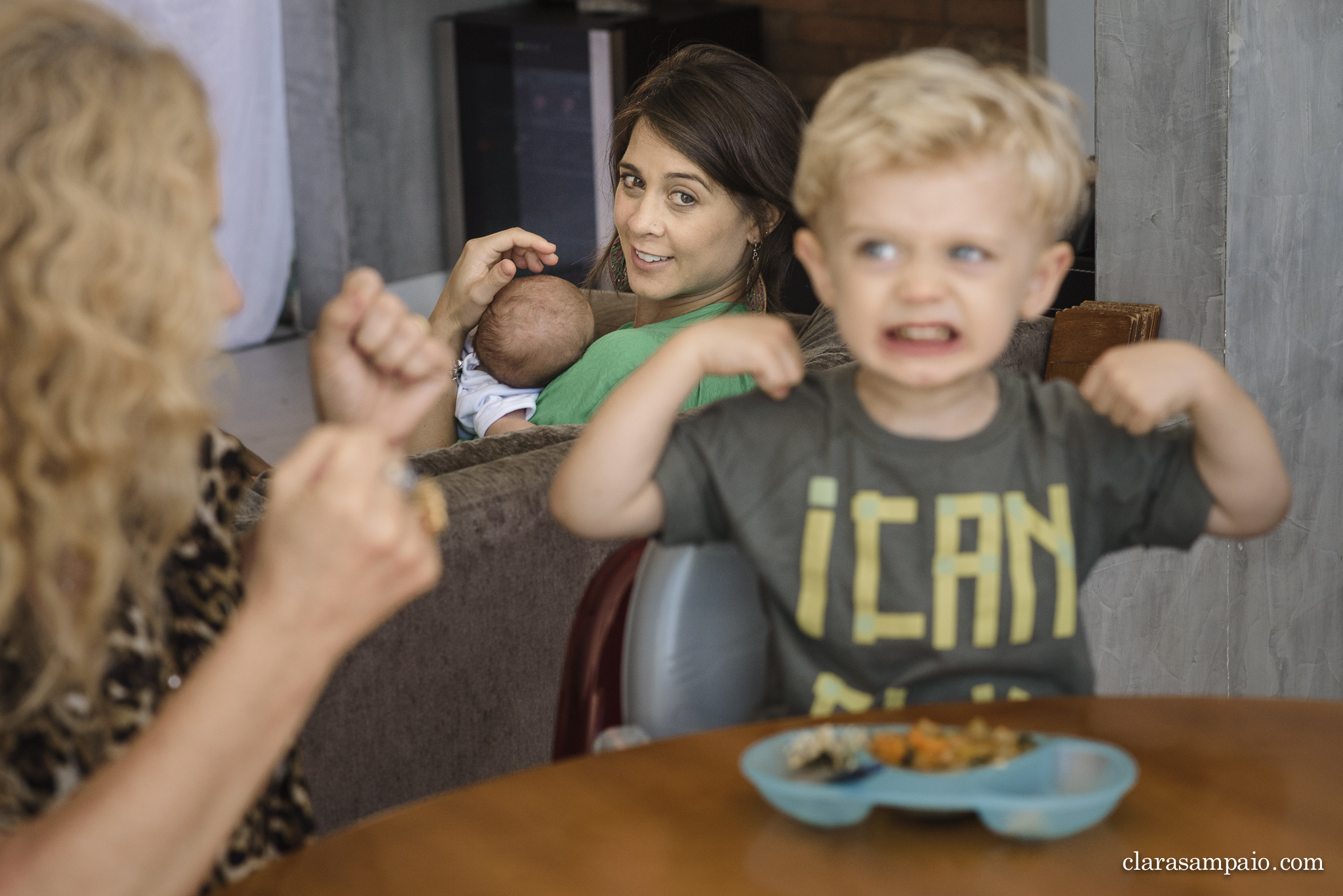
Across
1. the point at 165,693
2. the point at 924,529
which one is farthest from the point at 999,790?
the point at 165,693

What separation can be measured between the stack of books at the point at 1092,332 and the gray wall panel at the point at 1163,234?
1.7 inches

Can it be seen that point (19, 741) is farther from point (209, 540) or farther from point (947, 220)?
point (947, 220)

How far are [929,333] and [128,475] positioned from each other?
640 millimetres

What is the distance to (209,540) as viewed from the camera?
3.61 ft

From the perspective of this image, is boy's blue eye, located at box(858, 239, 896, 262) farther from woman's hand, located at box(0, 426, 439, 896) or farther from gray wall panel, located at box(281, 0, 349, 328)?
gray wall panel, located at box(281, 0, 349, 328)

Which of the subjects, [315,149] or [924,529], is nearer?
[924,529]

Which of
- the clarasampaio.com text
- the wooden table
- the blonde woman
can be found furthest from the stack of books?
the blonde woman

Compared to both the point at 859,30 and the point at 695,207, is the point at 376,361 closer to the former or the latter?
the point at 695,207

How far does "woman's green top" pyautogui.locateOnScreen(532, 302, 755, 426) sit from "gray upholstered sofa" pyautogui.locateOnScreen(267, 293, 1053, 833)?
0.21 meters

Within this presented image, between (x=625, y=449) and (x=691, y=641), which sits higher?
(x=625, y=449)

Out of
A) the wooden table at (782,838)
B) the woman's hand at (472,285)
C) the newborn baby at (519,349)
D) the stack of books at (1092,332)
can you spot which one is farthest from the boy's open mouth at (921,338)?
the newborn baby at (519,349)

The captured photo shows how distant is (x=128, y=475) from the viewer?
820 mm

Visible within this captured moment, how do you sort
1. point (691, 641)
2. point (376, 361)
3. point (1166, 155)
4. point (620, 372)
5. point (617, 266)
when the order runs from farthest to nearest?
point (617, 266) < point (620, 372) < point (1166, 155) < point (691, 641) < point (376, 361)

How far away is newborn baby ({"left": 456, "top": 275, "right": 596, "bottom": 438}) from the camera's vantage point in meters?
2.58
